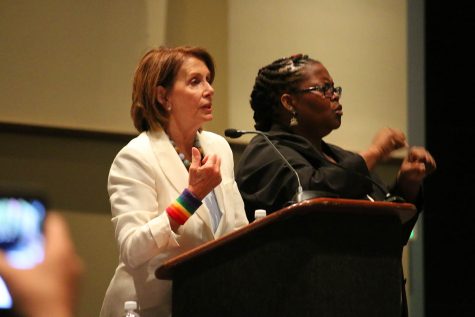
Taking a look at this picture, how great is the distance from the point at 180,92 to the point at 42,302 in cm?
206

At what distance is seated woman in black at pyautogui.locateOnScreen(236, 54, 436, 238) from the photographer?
271cm

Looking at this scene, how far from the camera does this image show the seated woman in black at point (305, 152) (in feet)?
8.90

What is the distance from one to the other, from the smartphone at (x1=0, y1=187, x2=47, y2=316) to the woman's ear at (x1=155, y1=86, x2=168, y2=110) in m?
2.02

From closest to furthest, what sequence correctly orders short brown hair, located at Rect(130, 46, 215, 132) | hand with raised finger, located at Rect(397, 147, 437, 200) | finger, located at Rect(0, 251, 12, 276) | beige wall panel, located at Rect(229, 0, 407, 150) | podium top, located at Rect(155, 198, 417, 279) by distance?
finger, located at Rect(0, 251, 12, 276), podium top, located at Rect(155, 198, 417, 279), short brown hair, located at Rect(130, 46, 215, 132), hand with raised finger, located at Rect(397, 147, 437, 200), beige wall panel, located at Rect(229, 0, 407, 150)

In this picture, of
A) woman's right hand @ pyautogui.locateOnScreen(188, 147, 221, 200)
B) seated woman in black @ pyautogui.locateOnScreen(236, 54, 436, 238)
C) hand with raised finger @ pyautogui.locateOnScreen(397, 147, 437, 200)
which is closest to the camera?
woman's right hand @ pyautogui.locateOnScreen(188, 147, 221, 200)

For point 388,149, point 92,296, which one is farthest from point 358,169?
point 92,296

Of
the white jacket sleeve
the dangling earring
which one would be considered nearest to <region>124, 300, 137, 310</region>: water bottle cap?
the white jacket sleeve

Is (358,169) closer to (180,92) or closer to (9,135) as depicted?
(180,92)

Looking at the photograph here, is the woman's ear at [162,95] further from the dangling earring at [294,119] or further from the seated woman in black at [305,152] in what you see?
the dangling earring at [294,119]

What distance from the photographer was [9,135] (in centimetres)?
328

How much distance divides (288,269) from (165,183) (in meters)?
0.60

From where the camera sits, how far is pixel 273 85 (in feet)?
10.1

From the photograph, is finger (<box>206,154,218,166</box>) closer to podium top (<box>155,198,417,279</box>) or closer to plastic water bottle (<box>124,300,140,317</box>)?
podium top (<box>155,198,417,279</box>)

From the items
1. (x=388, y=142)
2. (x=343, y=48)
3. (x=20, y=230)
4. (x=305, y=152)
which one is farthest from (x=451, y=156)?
(x=20, y=230)
